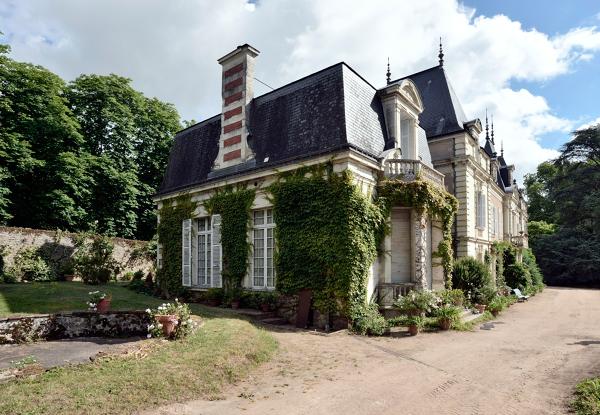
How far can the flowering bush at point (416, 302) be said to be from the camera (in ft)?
35.6

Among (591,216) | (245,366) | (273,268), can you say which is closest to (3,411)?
(245,366)

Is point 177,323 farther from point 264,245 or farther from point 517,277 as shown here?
point 517,277

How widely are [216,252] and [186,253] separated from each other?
1.99 m

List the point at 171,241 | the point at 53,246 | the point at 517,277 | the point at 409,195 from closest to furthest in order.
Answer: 1. the point at 409,195
2. the point at 171,241
3. the point at 53,246
4. the point at 517,277

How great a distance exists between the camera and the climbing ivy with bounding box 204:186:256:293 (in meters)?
13.2

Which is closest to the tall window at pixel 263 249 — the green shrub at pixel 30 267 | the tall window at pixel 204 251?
the tall window at pixel 204 251

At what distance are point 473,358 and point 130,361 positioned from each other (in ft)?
21.0

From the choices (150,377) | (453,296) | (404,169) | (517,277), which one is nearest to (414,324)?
(453,296)

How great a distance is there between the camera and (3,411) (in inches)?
178

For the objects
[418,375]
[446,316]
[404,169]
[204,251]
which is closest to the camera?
[418,375]

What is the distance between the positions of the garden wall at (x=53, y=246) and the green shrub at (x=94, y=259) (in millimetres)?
639

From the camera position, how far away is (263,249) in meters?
12.9

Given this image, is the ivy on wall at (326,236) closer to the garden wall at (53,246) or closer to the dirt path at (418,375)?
the dirt path at (418,375)

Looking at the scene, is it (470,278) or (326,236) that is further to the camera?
(470,278)
